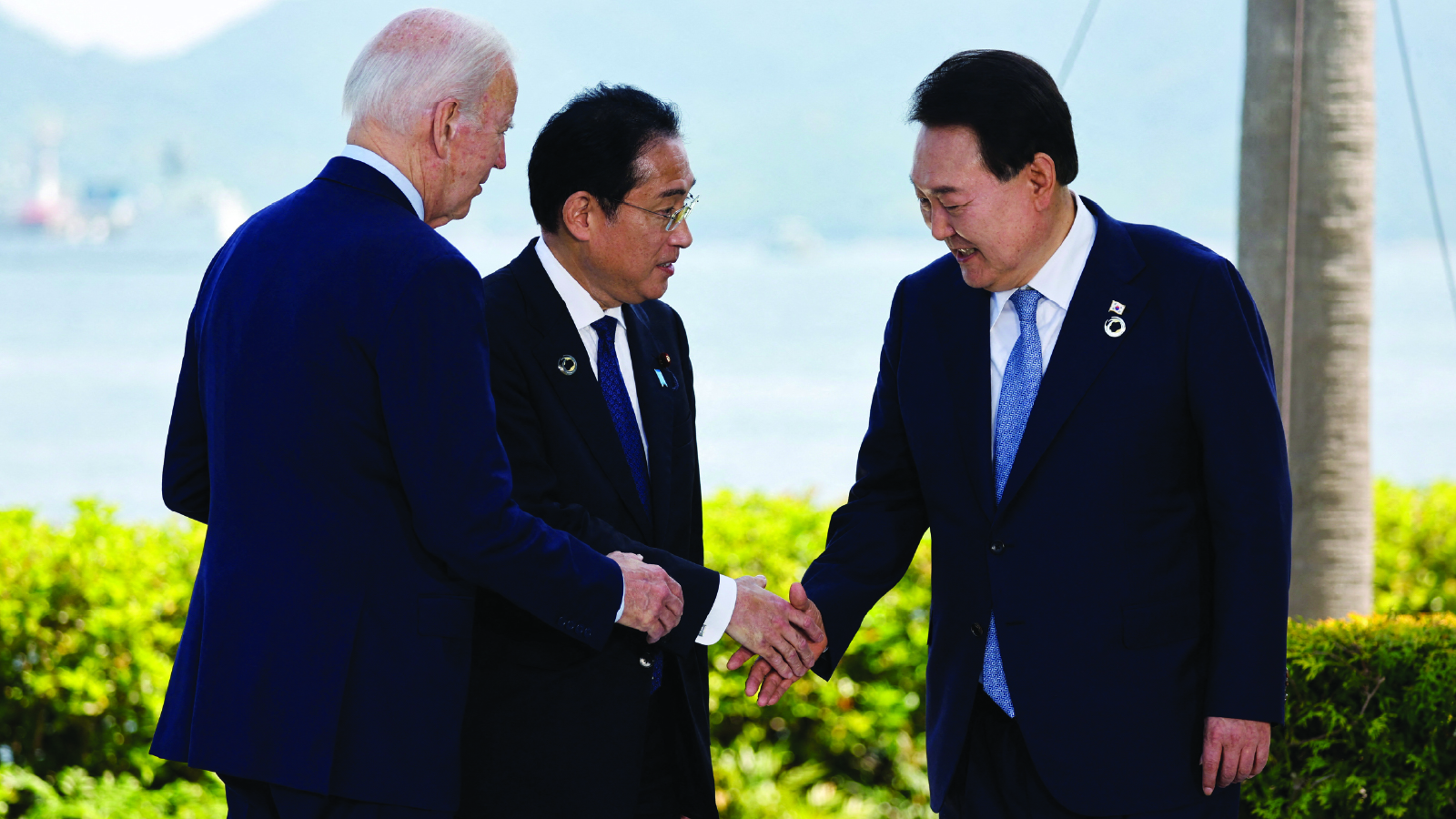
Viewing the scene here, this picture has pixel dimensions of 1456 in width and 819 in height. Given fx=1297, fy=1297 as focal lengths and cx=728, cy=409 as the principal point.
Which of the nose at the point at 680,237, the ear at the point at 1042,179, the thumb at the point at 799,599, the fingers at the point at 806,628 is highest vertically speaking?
the ear at the point at 1042,179

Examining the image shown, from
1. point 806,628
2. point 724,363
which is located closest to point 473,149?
point 806,628

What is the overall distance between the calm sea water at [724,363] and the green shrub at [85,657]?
7.69m

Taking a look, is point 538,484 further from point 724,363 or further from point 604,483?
point 724,363

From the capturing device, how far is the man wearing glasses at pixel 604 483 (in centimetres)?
255

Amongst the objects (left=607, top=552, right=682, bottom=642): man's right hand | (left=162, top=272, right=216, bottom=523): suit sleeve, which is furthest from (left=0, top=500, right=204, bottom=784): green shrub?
(left=607, top=552, right=682, bottom=642): man's right hand

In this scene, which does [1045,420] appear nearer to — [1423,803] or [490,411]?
[490,411]

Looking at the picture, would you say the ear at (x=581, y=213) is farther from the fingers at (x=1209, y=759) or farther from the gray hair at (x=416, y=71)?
the fingers at (x=1209, y=759)

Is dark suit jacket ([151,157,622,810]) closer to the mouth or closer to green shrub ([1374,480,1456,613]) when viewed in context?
the mouth

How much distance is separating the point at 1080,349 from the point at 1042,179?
1.17 feet

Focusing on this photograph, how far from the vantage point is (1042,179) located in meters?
2.56

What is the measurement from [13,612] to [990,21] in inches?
1927

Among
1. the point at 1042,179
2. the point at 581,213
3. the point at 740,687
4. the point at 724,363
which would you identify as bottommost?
the point at 740,687

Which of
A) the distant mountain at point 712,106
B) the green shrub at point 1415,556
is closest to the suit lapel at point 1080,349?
the green shrub at point 1415,556

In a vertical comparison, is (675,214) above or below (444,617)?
above
